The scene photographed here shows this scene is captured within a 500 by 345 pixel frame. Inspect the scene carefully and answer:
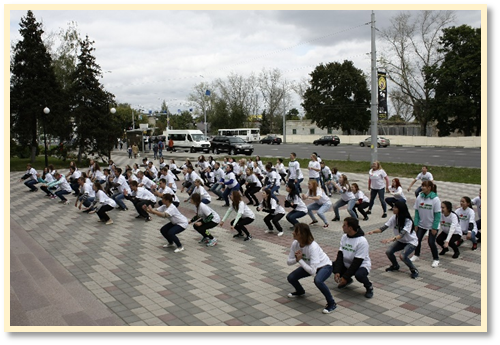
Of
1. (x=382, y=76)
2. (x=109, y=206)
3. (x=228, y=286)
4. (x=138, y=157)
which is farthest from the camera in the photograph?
(x=138, y=157)

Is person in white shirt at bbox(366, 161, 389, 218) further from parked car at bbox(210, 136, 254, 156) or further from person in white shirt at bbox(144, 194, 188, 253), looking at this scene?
parked car at bbox(210, 136, 254, 156)

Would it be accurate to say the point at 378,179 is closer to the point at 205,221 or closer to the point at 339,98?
the point at 205,221

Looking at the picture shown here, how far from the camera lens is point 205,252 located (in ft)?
31.2

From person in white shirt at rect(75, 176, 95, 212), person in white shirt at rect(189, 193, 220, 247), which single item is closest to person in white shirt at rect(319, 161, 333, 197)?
person in white shirt at rect(189, 193, 220, 247)

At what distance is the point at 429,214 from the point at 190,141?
37208 millimetres

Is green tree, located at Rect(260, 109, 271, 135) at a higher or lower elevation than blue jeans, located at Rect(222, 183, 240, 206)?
higher

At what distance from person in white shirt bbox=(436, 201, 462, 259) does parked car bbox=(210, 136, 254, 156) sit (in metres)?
30.0

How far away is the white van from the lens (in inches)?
1698

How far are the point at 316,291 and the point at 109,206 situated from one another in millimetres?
7637

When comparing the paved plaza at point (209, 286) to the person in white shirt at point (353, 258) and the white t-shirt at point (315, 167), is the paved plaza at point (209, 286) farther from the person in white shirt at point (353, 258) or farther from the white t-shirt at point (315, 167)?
the white t-shirt at point (315, 167)

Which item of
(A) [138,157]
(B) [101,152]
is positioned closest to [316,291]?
(B) [101,152]

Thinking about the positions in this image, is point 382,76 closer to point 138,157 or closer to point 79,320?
point 79,320

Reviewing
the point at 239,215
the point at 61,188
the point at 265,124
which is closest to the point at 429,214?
the point at 239,215

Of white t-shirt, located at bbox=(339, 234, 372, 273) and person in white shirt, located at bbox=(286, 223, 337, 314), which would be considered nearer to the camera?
person in white shirt, located at bbox=(286, 223, 337, 314)
